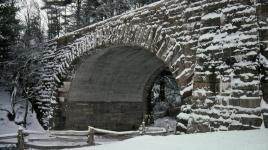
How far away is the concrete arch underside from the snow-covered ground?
7.37 feet

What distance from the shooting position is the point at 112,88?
661 inches

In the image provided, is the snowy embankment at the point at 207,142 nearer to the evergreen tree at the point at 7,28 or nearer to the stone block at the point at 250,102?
the stone block at the point at 250,102

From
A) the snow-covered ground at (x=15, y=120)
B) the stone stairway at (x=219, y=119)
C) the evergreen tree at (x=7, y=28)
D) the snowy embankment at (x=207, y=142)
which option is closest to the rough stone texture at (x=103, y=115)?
the snow-covered ground at (x=15, y=120)

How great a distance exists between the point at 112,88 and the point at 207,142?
11.4 metres

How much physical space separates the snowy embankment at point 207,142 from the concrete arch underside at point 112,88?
7.88m

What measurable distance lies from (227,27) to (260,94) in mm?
1775

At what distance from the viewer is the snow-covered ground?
1608cm

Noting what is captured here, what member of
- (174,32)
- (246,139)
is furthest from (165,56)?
(246,139)

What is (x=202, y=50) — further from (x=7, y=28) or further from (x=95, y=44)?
(x=7, y=28)

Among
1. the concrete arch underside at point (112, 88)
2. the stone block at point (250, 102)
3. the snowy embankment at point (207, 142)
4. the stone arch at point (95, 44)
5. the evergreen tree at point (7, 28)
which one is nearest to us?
the snowy embankment at point (207, 142)

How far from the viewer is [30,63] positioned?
1836cm

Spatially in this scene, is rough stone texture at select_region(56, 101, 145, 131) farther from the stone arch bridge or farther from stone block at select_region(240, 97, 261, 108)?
stone block at select_region(240, 97, 261, 108)

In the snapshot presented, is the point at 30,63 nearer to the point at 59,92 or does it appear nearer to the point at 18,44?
the point at 18,44

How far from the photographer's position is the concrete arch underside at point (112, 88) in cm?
1519
